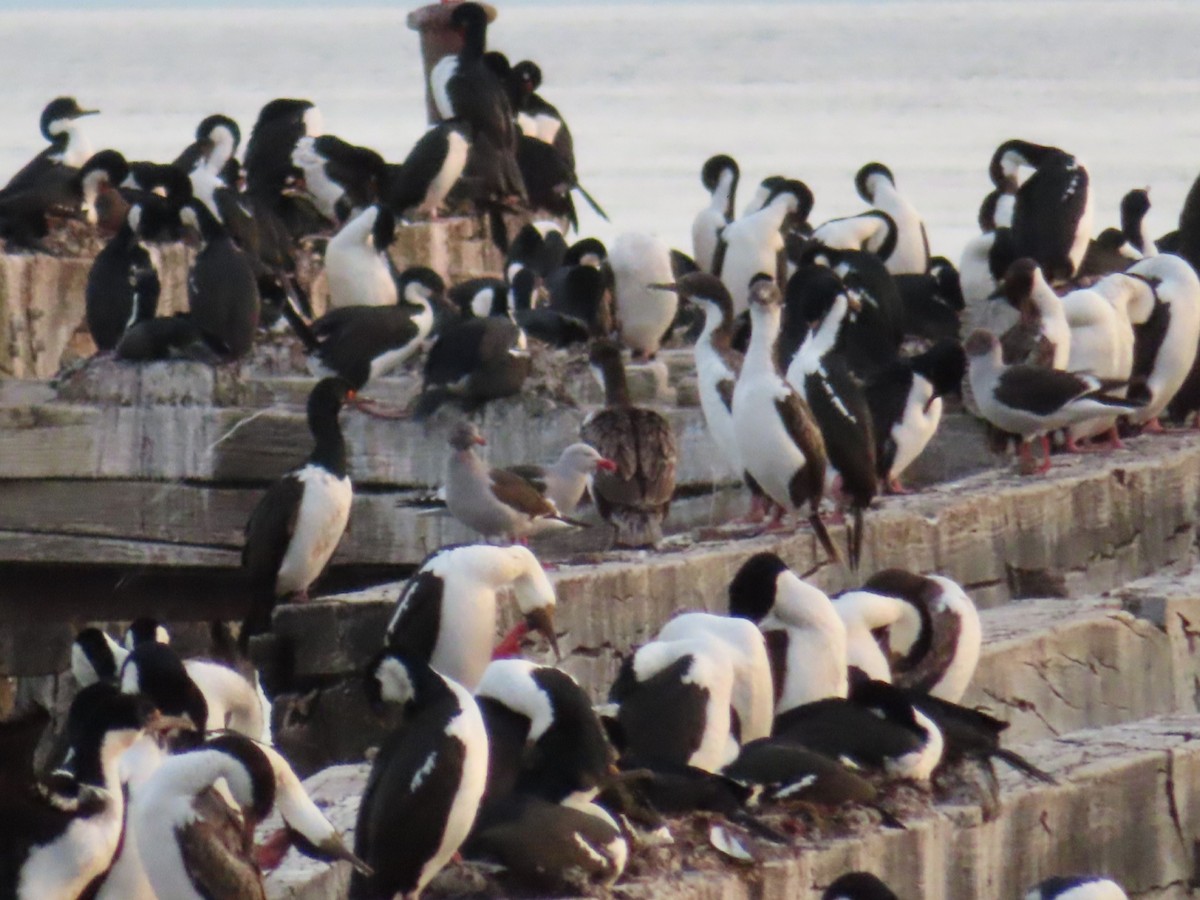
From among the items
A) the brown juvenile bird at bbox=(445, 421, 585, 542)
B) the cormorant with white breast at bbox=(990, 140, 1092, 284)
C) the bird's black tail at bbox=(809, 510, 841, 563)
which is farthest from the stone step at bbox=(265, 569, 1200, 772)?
the cormorant with white breast at bbox=(990, 140, 1092, 284)

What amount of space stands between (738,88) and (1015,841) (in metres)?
79.7

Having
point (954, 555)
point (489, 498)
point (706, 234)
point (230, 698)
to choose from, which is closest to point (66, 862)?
point (230, 698)

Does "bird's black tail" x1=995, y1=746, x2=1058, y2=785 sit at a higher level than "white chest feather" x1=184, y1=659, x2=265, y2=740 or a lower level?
lower

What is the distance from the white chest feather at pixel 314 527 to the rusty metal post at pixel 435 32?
27.9ft

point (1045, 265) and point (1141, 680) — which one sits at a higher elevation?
point (1045, 265)

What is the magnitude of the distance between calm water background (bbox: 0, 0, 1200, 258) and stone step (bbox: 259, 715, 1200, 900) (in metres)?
26.4

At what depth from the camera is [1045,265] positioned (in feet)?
49.6

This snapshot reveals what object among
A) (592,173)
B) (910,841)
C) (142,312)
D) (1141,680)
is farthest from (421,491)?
(592,173)

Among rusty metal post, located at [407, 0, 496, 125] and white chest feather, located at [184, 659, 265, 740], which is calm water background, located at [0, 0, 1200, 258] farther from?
white chest feather, located at [184, 659, 265, 740]

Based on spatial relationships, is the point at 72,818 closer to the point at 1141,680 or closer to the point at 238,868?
the point at 238,868

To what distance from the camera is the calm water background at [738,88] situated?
49281mm

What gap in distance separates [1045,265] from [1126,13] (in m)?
101

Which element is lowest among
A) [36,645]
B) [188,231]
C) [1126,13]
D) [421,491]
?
[36,645]

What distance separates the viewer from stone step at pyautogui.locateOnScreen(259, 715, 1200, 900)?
7.12m
